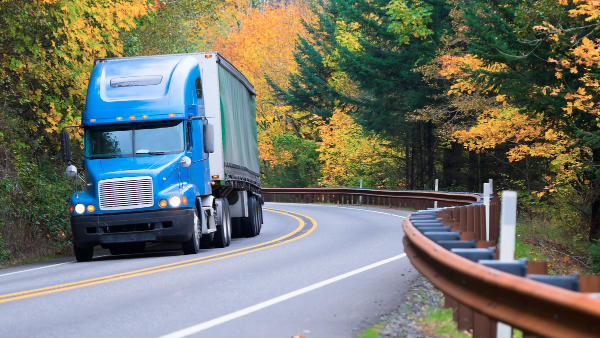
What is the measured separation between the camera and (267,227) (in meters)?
22.8

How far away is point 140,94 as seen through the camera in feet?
45.9

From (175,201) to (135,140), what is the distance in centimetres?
168

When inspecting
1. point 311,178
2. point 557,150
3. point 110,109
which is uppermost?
point 110,109

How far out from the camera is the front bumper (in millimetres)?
13023

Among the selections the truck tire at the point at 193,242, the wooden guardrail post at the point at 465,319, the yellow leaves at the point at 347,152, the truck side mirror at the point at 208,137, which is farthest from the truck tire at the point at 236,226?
the yellow leaves at the point at 347,152

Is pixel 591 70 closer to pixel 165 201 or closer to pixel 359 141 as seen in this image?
pixel 165 201

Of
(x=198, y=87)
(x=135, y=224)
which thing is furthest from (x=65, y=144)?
(x=198, y=87)

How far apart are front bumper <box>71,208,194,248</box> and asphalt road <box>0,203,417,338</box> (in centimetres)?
45

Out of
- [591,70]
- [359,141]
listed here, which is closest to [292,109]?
[359,141]

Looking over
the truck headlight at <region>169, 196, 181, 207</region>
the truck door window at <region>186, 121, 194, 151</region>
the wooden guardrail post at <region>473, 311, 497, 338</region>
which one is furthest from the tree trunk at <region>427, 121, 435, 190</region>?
the wooden guardrail post at <region>473, 311, 497, 338</region>

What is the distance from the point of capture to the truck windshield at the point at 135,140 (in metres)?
13.8

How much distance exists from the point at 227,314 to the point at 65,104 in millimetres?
10757

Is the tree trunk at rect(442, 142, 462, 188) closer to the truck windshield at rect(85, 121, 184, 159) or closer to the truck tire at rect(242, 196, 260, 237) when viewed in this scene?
the truck tire at rect(242, 196, 260, 237)

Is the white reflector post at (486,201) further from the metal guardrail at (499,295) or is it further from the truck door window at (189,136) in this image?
the truck door window at (189,136)
